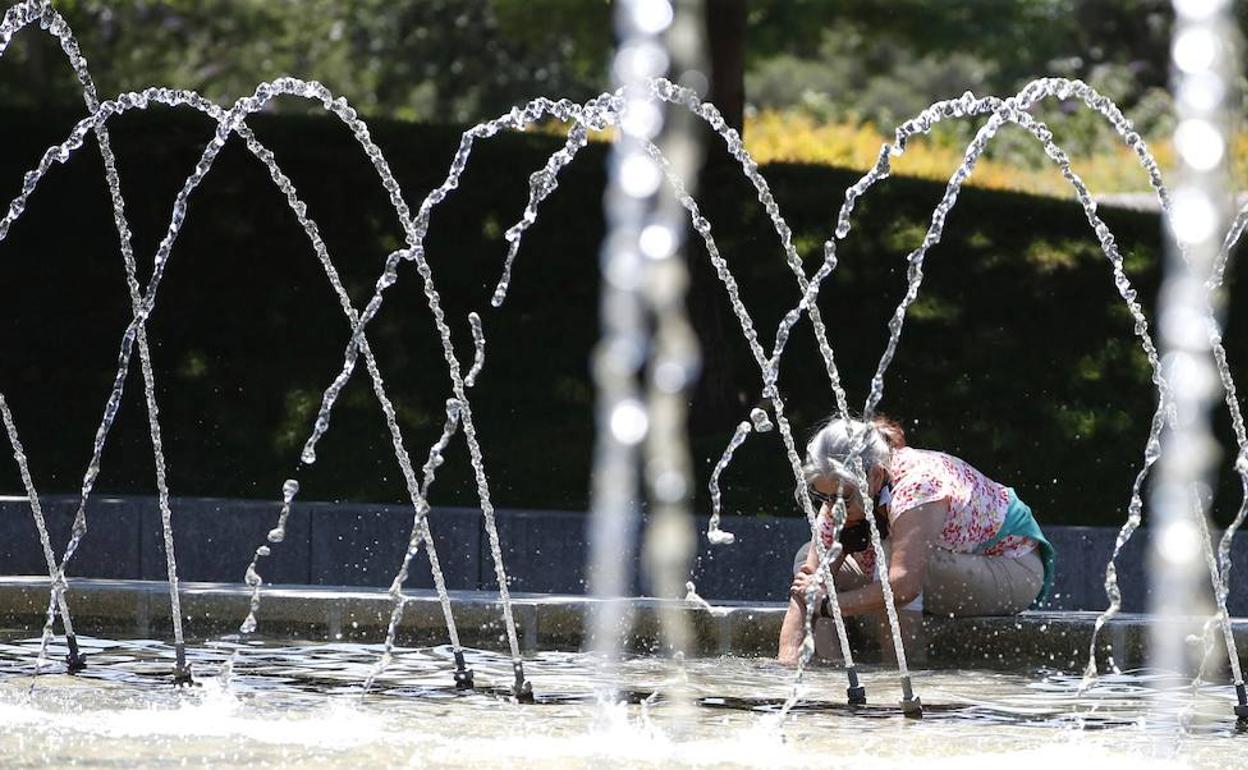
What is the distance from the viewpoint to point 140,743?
4.99 m

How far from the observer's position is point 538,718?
566cm

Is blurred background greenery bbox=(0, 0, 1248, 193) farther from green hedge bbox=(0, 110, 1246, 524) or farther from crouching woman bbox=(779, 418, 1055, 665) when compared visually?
crouching woman bbox=(779, 418, 1055, 665)

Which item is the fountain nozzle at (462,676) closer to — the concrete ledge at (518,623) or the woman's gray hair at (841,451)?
the concrete ledge at (518,623)

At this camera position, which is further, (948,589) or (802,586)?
(948,589)

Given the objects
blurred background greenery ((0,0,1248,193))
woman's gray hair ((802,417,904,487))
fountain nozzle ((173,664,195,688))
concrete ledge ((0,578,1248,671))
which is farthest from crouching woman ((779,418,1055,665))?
blurred background greenery ((0,0,1248,193))

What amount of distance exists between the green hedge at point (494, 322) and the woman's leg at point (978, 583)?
3.11m

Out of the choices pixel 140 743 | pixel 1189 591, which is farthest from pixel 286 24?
pixel 140 743

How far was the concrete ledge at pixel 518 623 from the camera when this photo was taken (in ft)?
22.4

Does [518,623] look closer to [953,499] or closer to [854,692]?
[953,499]

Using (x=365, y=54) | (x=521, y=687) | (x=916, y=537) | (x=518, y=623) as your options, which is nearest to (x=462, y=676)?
(x=521, y=687)

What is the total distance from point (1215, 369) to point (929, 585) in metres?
5.66

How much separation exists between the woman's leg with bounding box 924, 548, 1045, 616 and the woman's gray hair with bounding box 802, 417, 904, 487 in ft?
1.48

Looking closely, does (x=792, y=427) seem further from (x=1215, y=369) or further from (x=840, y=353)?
(x=1215, y=369)

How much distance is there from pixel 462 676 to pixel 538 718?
0.63 m
